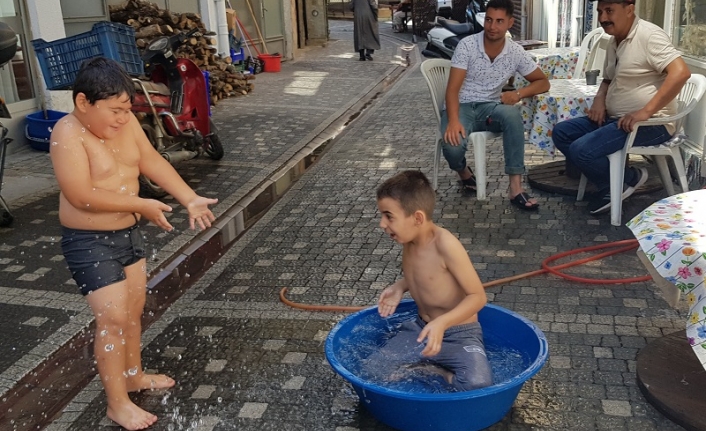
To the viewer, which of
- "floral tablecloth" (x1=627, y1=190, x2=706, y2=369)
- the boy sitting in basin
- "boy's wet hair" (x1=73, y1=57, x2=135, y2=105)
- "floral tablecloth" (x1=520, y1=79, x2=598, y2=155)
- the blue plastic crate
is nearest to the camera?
"floral tablecloth" (x1=627, y1=190, x2=706, y2=369)

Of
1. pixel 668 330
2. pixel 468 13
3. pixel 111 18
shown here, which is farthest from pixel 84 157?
pixel 468 13

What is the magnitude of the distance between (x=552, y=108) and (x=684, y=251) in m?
3.39

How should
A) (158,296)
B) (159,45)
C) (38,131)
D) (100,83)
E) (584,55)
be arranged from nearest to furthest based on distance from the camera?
(100,83) → (158,296) → (159,45) → (584,55) → (38,131)

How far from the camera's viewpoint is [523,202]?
5.57m

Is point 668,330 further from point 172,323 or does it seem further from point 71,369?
point 71,369

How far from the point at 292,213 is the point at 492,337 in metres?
2.73

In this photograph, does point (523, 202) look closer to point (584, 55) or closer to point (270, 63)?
point (584, 55)

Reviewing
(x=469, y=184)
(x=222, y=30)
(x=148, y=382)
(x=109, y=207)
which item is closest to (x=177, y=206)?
(x=469, y=184)

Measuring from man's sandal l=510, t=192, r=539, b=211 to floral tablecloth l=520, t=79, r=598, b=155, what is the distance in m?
0.60

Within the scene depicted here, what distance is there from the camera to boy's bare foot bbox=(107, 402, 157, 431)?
3004 mm

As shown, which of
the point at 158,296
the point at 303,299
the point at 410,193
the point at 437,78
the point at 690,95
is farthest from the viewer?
the point at 437,78

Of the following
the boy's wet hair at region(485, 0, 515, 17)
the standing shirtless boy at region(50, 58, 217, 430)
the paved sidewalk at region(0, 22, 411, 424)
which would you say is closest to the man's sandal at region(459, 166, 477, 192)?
the boy's wet hair at region(485, 0, 515, 17)

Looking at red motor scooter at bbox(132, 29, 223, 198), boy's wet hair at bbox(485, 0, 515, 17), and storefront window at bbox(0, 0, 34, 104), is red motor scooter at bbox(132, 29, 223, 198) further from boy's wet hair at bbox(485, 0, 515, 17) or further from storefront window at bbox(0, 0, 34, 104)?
boy's wet hair at bbox(485, 0, 515, 17)

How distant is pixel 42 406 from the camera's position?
325cm
